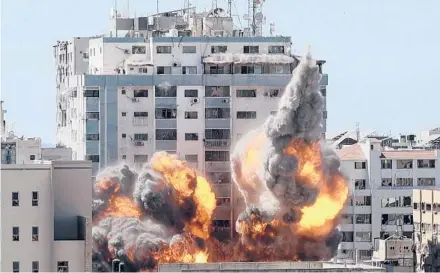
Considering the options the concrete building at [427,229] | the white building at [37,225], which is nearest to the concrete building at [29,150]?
the concrete building at [427,229]

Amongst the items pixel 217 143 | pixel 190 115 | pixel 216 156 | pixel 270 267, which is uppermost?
pixel 190 115

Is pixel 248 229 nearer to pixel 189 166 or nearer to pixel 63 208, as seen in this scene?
pixel 189 166

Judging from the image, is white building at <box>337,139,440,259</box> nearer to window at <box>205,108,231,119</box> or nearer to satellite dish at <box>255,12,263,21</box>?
window at <box>205,108,231,119</box>

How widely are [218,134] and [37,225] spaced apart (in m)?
45.4

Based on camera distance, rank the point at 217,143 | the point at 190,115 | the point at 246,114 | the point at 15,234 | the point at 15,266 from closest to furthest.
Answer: the point at 15,266
the point at 15,234
the point at 217,143
the point at 246,114
the point at 190,115

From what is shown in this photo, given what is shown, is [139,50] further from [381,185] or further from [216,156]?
[381,185]

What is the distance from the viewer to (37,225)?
6531cm

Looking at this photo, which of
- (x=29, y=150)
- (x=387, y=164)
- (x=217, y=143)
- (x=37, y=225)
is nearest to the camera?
(x=37, y=225)

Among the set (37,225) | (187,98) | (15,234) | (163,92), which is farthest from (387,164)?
(15,234)

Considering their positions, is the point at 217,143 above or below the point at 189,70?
below

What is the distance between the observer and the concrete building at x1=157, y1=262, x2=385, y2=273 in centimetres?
7969

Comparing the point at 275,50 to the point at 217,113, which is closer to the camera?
the point at 217,113

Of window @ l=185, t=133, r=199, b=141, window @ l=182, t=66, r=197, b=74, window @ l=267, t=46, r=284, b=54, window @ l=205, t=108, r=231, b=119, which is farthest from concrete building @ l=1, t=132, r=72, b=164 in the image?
window @ l=267, t=46, r=284, b=54

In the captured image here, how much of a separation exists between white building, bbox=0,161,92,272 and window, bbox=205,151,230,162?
144ft
